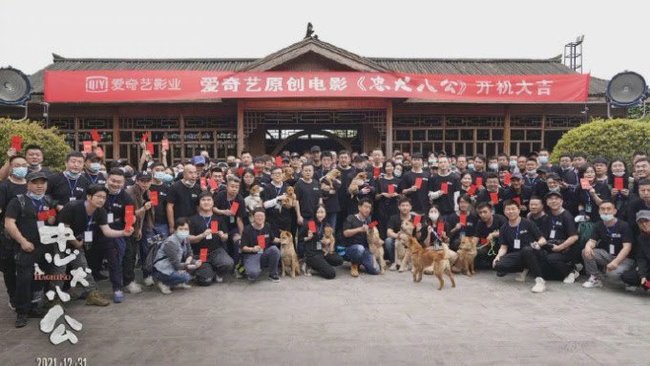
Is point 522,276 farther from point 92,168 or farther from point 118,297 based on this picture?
point 92,168

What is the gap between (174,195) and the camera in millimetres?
7000

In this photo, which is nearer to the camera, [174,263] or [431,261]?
[174,263]

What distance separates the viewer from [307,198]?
769 centimetres

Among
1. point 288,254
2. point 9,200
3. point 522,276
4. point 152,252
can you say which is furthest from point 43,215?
point 522,276

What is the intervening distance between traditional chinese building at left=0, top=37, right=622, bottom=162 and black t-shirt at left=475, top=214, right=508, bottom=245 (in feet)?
21.2

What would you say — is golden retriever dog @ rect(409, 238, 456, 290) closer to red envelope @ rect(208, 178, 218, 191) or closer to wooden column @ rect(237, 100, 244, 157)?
red envelope @ rect(208, 178, 218, 191)

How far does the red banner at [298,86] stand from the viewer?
43.5ft

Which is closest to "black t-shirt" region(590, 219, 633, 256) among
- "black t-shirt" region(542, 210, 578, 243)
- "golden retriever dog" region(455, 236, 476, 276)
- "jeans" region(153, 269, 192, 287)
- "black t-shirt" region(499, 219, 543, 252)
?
"black t-shirt" region(542, 210, 578, 243)

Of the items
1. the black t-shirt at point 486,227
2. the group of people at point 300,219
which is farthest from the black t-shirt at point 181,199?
the black t-shirt at point 486,227

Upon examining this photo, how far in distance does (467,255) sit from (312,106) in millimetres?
8111

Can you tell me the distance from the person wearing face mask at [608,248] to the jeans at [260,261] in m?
4.61

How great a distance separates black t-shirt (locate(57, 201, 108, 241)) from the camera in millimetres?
5469

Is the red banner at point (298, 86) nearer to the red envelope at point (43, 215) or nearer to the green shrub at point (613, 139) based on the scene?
the green shrub at point (613, 139)

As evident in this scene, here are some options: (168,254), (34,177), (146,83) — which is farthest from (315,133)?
(34,177)
